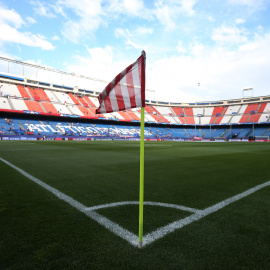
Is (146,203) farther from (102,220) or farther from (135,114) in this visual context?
(135,114)

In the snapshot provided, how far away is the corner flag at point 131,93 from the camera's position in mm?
2137

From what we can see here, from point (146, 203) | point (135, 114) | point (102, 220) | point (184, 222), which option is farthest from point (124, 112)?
point (184, 222)

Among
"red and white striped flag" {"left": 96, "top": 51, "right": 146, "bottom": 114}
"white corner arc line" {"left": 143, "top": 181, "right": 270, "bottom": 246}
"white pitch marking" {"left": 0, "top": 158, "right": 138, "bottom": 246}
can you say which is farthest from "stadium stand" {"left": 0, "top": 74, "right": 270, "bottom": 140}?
"white corner arc line" {"left": 143, "top": 181, "right": 270, "bottom": 246}

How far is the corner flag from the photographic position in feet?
7.01

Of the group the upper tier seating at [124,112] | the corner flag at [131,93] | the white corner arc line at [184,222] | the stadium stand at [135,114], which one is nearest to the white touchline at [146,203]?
the white corner arc line at [184,222]

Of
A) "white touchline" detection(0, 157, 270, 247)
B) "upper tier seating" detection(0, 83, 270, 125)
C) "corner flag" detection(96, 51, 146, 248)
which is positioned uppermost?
"upper tier seating" detection(0, 83, 270, 125)

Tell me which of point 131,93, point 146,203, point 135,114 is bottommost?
point 146,203

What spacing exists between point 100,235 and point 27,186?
113 inches

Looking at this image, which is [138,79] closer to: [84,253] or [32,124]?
[84,253]

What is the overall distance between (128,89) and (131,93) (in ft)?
0.29

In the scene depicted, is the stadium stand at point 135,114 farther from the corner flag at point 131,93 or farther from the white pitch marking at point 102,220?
the corner flag at point 131,93

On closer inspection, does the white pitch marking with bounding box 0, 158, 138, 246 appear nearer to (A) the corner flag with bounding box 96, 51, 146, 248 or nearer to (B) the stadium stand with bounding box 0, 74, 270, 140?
(A) the corner flag with bounding box 96, 51, 146, 248

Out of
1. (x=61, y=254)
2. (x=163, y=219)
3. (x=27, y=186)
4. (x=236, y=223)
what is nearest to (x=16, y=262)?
(x=61, y=254)

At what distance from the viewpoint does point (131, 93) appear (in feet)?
7.94
